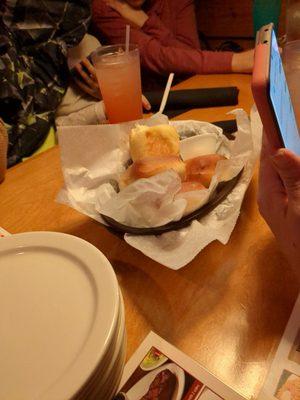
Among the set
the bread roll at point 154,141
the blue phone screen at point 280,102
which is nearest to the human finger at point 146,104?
the bread roll at point 154,141

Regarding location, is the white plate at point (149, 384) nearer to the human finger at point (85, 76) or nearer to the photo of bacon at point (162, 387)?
the photo of bacon at point (162, 387)

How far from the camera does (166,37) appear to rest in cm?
170

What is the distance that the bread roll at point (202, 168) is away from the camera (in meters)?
0.62

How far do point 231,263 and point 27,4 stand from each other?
4.14 feet

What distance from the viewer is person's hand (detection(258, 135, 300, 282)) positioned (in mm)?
391

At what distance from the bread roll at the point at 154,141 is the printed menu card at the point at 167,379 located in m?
0.37

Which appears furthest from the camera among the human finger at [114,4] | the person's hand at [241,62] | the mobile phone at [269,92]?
the human finger at [114,4]

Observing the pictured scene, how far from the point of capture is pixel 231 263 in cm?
55

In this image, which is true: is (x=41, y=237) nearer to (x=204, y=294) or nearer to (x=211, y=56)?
(x=204, y=294)

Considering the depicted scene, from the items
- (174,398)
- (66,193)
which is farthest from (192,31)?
(174,398)

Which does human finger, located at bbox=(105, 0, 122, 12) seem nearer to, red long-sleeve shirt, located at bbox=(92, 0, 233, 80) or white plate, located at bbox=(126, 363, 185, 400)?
red long-sleeve shirt, located at bbox=(92, 0, 233, 80)

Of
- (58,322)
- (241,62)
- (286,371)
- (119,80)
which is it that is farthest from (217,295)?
(241,62)

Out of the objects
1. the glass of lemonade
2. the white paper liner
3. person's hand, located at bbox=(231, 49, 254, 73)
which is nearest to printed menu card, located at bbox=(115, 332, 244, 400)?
the white paper liner

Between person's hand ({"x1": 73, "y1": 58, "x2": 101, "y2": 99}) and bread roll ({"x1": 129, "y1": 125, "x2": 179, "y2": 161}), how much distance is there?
77 cm
